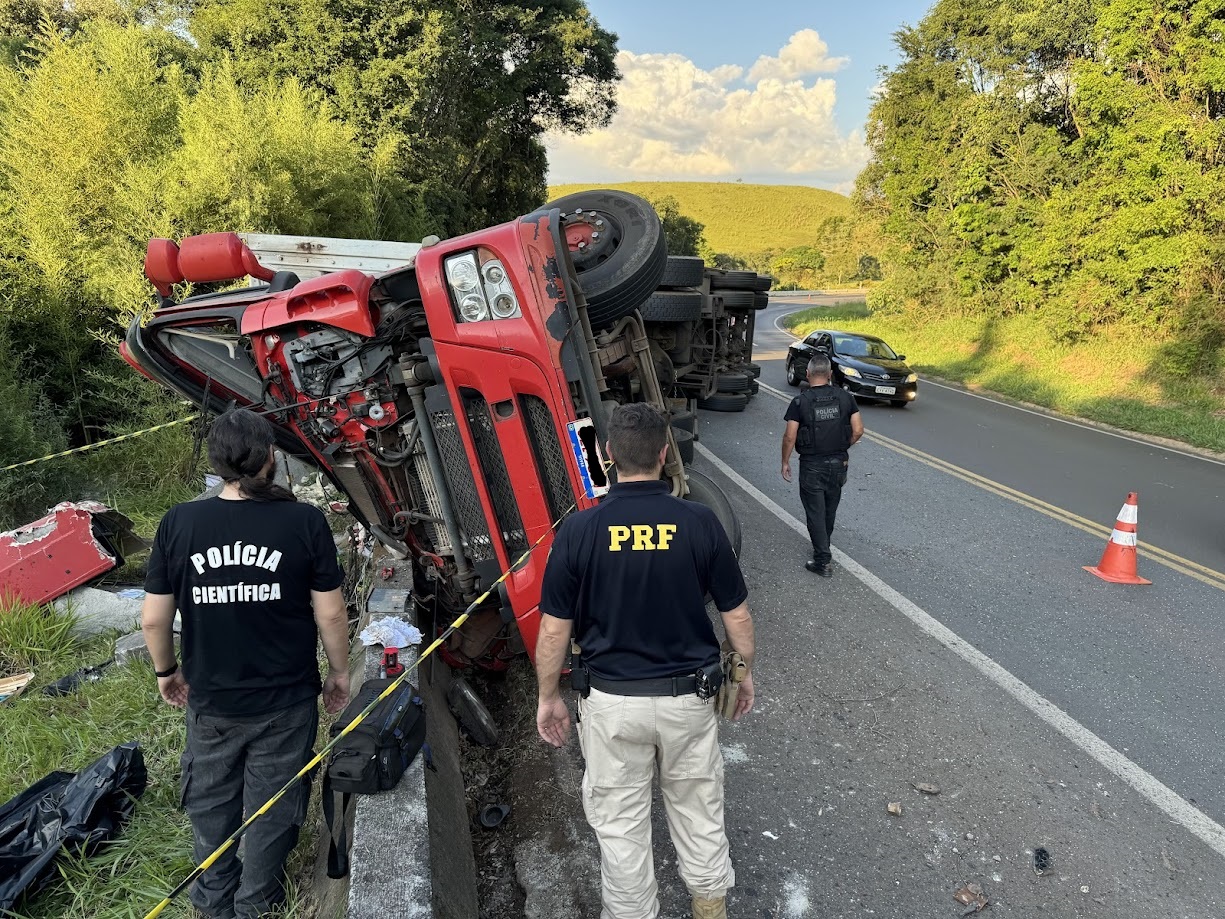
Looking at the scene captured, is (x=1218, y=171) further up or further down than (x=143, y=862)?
further up

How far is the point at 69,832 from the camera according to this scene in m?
2.57

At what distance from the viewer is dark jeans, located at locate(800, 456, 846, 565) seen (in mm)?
5324

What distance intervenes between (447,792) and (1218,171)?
1722 cm

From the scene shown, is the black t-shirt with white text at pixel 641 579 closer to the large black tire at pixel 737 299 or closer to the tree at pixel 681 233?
the large black tire at pixel 737 299

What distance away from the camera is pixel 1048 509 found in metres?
7.25

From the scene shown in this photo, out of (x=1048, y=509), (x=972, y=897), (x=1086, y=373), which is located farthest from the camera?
(x=1086, y=373)

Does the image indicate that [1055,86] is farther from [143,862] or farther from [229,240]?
[143,862]

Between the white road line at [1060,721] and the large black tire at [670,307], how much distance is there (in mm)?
2484

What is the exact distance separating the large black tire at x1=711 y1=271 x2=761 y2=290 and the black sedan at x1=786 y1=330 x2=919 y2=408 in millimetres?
3061

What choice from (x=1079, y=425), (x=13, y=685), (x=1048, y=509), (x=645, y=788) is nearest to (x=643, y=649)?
(x=645, y=788)

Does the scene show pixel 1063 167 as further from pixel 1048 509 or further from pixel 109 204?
pixel 109 204

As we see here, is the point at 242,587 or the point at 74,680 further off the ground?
the point at 242,587

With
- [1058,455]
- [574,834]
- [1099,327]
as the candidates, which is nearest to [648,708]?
[574,834]

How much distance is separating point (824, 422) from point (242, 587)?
4133 millimetres
